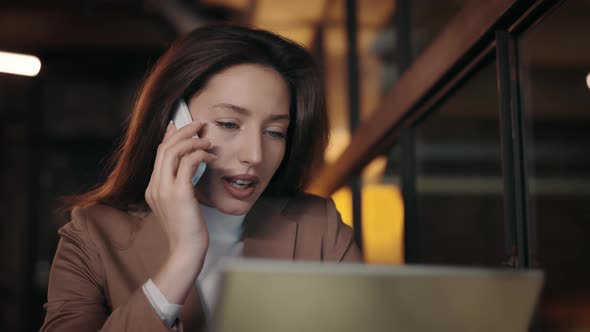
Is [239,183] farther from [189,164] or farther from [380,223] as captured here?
[380,223]

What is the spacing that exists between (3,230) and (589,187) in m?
5.52

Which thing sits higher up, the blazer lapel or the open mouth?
the open mouth

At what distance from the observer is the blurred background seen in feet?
4.68

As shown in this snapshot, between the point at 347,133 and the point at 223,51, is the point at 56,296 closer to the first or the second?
the point at 223,51

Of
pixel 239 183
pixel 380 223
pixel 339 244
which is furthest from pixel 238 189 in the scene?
pixel 380 223

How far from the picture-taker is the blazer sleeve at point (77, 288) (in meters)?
1.29

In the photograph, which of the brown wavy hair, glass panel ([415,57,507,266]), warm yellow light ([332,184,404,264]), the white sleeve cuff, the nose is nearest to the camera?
the white sleeve cuff

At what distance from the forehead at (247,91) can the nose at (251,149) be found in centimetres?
6

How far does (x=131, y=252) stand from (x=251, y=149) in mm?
380

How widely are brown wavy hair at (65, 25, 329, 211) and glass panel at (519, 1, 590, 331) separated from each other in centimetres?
203

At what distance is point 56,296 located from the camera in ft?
4.45

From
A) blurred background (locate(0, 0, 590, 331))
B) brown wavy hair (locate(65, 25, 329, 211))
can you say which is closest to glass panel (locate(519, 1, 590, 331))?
blurred background (locate(0, 0, 590, 331))

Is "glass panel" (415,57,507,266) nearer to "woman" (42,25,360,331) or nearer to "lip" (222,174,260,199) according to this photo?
"woman" (42,25,360,331)

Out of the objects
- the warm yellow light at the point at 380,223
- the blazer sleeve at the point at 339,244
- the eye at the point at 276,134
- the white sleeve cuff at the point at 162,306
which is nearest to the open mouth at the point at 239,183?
the eye at the point at 276,134
